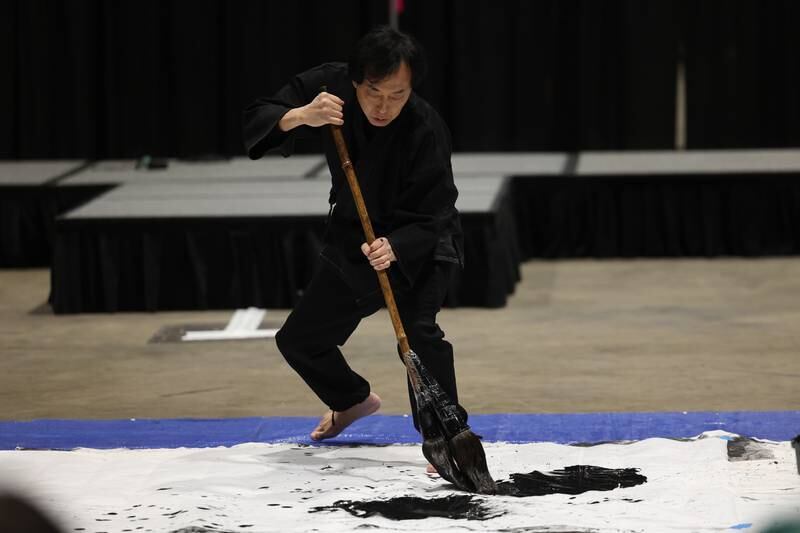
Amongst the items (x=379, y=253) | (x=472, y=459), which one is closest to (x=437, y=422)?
(x=472, y=459)

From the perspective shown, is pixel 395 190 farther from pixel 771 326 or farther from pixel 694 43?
pixel 694 43

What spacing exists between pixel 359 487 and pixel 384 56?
92 centimetres

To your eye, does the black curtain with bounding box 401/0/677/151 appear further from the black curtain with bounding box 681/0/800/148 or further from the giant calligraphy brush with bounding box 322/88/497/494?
the giant calligraphy brush with bounding box 322/88/497/494

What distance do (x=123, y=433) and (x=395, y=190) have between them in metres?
1.03

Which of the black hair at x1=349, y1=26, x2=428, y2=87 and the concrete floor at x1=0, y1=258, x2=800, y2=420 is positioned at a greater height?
the black hair at x1=349, y1=26, x2=428, y2=87

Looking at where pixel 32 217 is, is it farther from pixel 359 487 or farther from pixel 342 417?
pixel 359 487

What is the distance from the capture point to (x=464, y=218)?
5840mm

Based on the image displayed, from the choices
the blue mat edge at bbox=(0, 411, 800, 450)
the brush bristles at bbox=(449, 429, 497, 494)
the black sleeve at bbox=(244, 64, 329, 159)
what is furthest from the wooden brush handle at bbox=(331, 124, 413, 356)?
Result: the blue mat edge at bbox=(0, 411, 800, 450)

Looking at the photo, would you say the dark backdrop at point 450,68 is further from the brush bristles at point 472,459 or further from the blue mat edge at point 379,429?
the brush bristles at point 472,459

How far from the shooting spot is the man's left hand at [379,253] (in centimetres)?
312

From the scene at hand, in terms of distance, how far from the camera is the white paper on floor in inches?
112

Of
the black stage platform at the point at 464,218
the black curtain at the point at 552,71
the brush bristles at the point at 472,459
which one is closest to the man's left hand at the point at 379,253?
the brush bristles at the point at 472,459

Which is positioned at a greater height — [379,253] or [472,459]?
[379,253]

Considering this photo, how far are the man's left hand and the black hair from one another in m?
0.35
